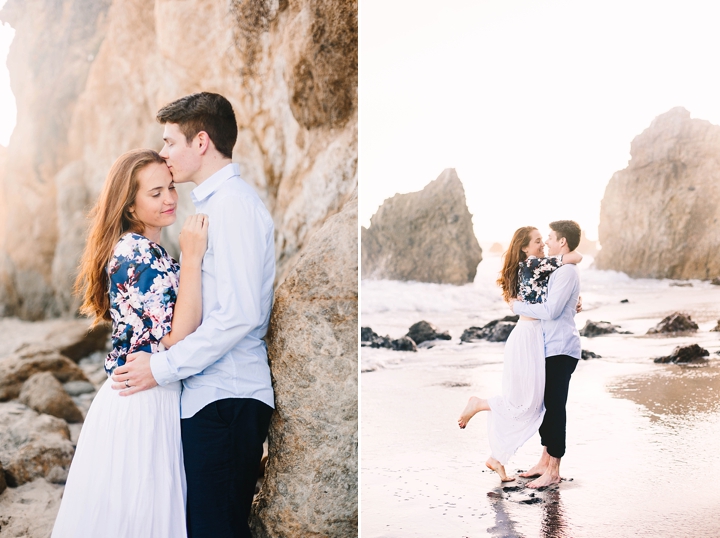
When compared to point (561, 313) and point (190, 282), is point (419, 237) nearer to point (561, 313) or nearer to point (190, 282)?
point (561, 313)

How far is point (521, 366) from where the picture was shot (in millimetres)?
2744

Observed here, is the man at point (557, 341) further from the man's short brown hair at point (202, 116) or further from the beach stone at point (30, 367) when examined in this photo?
the beach stone at point (30, 367)

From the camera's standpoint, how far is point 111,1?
13.2 ft

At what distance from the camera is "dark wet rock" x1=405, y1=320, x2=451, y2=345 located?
9.75ft

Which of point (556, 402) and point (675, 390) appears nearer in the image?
point (675, 390)

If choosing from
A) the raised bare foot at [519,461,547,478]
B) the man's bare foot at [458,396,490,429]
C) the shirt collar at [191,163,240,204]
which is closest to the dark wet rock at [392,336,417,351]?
the man's bare foot at [458,396,490,429]

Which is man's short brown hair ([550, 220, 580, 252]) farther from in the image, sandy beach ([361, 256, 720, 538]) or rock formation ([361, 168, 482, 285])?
rock formation ([361, 168, 482, 285])

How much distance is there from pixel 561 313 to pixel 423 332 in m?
0.68

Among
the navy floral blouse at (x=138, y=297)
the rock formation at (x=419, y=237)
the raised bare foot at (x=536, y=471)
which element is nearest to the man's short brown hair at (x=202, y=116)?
the navy floral blouse at (x=138, y=297)

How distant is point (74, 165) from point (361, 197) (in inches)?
93.9

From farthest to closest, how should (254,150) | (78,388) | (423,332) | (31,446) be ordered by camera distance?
(78,388) → (254,150) → (31,446) → (423,332)

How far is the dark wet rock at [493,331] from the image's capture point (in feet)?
9.19

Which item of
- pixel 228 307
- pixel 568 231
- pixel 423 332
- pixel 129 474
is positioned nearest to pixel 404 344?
pixel 423 332

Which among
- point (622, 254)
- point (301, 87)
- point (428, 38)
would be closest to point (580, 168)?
point (622, 254)
